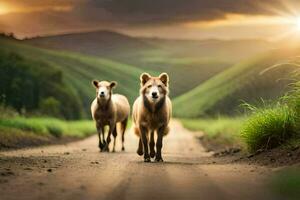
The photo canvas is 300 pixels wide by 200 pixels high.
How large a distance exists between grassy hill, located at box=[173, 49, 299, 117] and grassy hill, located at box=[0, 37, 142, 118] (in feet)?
45.2

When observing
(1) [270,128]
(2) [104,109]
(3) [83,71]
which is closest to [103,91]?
(2) [104,109]

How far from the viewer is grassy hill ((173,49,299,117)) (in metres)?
76.8

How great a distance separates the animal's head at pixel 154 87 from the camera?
1574cm

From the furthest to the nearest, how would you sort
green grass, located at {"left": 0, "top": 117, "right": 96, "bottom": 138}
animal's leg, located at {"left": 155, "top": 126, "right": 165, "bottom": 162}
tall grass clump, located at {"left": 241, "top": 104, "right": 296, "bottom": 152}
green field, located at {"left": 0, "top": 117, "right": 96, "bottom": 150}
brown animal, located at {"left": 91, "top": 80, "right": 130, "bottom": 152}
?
green grass, located at {"left": 0, "top": 117, "right": 96, "bottom": 138} < green field, located at {"left": 0, "top": 117, "right": 96, "bottom": 150} < brown animal, located at {"left": 91, "top": 80, "right": 130, "bottom": 152} < animal's leg, located at {"left": 155, "top": 126, "right": 165, "bottom": 162} < tall grass clump, located at {"left": 241, "top": 104, "right": 296, "bottom": 152}

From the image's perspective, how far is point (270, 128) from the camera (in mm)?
16031

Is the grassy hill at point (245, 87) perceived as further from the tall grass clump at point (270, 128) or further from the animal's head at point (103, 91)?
the tall grass clump at point (270, 128)

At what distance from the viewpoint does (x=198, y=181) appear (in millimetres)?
11328

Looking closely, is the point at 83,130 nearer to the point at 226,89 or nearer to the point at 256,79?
the point at 256,79

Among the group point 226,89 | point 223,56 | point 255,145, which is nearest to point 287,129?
point 255,145

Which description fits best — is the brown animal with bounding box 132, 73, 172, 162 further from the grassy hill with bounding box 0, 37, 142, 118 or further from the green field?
the grassy hill with bounding box 0, 37, 142, 118

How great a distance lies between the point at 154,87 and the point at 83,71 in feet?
326

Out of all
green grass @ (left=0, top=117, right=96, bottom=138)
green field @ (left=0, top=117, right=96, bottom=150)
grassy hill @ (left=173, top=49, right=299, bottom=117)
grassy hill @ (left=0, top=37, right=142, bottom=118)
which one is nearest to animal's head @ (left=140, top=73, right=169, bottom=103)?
green field @ (left=0, top=117, right=96, bottom=150)

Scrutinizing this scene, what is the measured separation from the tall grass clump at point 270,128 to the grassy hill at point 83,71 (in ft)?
241

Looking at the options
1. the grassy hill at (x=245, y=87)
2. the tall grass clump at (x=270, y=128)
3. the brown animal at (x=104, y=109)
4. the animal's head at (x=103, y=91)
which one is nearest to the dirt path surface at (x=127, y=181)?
the tall grass clump at (x=270, y=128)
